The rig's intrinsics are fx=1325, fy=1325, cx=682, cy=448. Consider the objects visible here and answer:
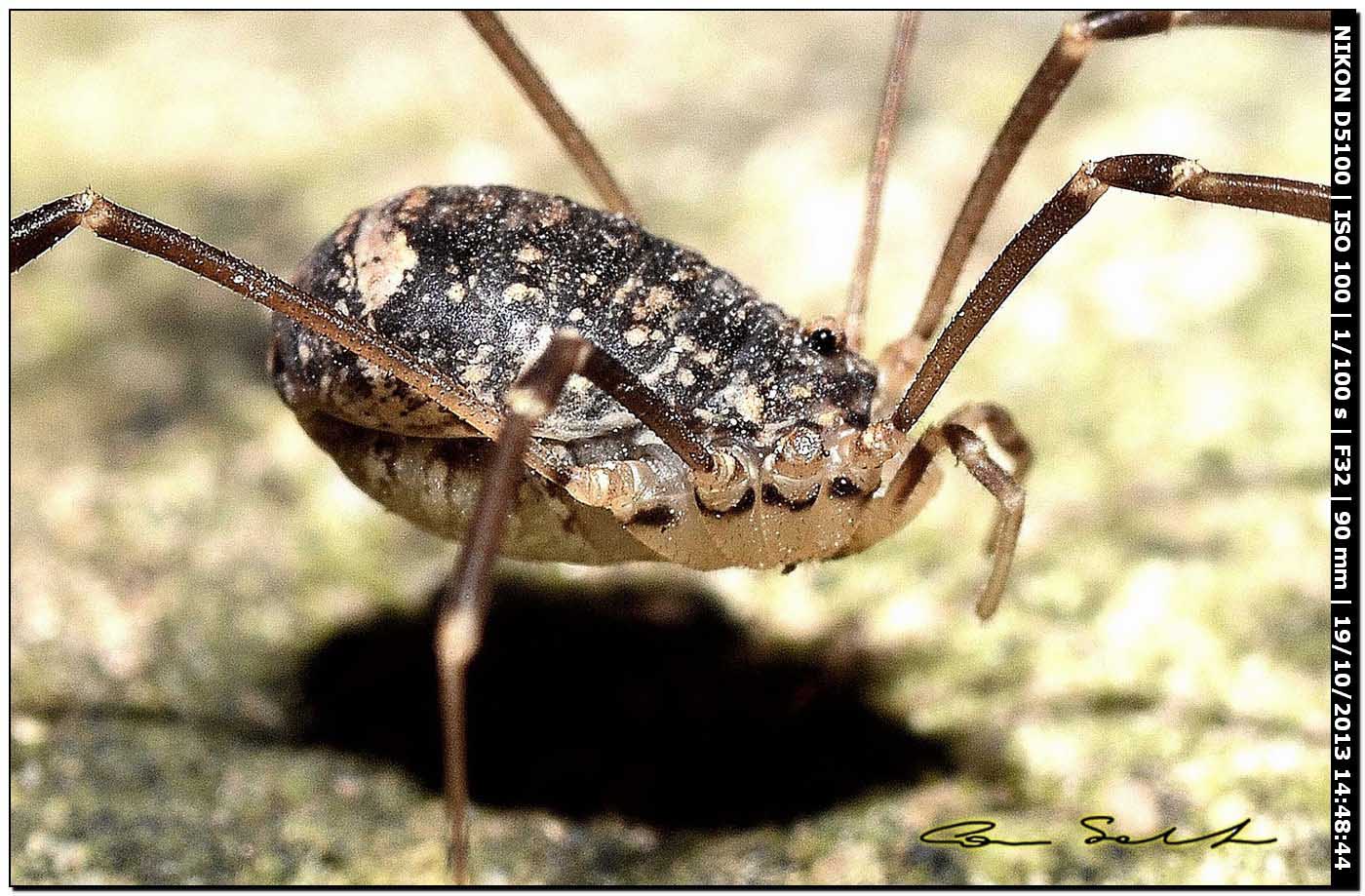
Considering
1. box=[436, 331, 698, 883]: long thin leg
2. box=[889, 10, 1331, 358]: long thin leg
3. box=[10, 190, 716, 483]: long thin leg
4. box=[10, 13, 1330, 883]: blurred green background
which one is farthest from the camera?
box=[10, 13, 1330, 883]: blurred green background

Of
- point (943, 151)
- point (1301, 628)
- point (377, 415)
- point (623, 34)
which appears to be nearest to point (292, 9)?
point (623, 34)

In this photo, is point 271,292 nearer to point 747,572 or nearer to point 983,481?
point 983,481

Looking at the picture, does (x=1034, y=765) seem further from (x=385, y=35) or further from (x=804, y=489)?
(x=385, y=35)

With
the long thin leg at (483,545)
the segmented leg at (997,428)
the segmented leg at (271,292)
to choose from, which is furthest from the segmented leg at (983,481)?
the segmented leg at (271,292)
